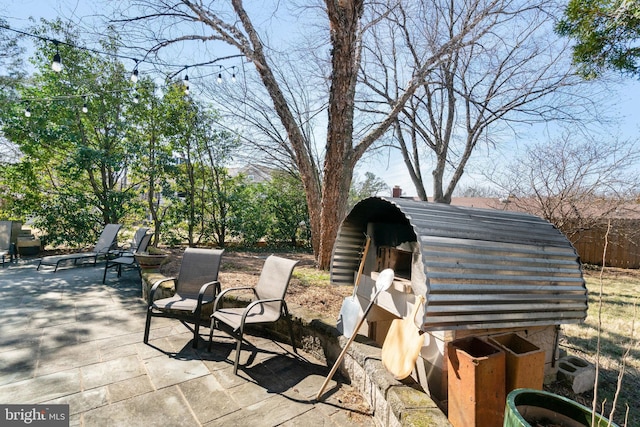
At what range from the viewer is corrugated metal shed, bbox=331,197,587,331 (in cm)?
206

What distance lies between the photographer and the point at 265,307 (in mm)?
3297

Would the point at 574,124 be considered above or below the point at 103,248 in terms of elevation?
above

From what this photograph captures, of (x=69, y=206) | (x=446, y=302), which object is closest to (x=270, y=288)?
(x=446, y=302)

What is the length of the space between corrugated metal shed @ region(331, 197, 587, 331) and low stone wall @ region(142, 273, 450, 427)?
46cm

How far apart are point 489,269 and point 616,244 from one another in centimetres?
1209

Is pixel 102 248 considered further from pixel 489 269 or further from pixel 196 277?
pixel 489 269

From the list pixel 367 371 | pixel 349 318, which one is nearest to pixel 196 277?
pixel 349 318

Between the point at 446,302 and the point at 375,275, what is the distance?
100cm

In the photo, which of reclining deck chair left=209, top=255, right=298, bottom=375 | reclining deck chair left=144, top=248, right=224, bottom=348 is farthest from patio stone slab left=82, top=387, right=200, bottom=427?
reclining deck chair left=144, top=248, right=224, bottom=348

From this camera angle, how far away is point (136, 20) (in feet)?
19.5

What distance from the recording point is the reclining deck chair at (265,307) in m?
2.83

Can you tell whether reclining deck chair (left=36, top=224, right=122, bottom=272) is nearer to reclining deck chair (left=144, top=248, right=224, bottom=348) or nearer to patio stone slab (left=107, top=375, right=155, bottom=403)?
reclining deck chair (left=144, top=248, right=224, bottom=348)

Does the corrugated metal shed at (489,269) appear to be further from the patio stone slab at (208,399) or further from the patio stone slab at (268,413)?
the patio stone slab at (208,399)

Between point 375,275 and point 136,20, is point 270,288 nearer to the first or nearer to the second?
point 375,275
